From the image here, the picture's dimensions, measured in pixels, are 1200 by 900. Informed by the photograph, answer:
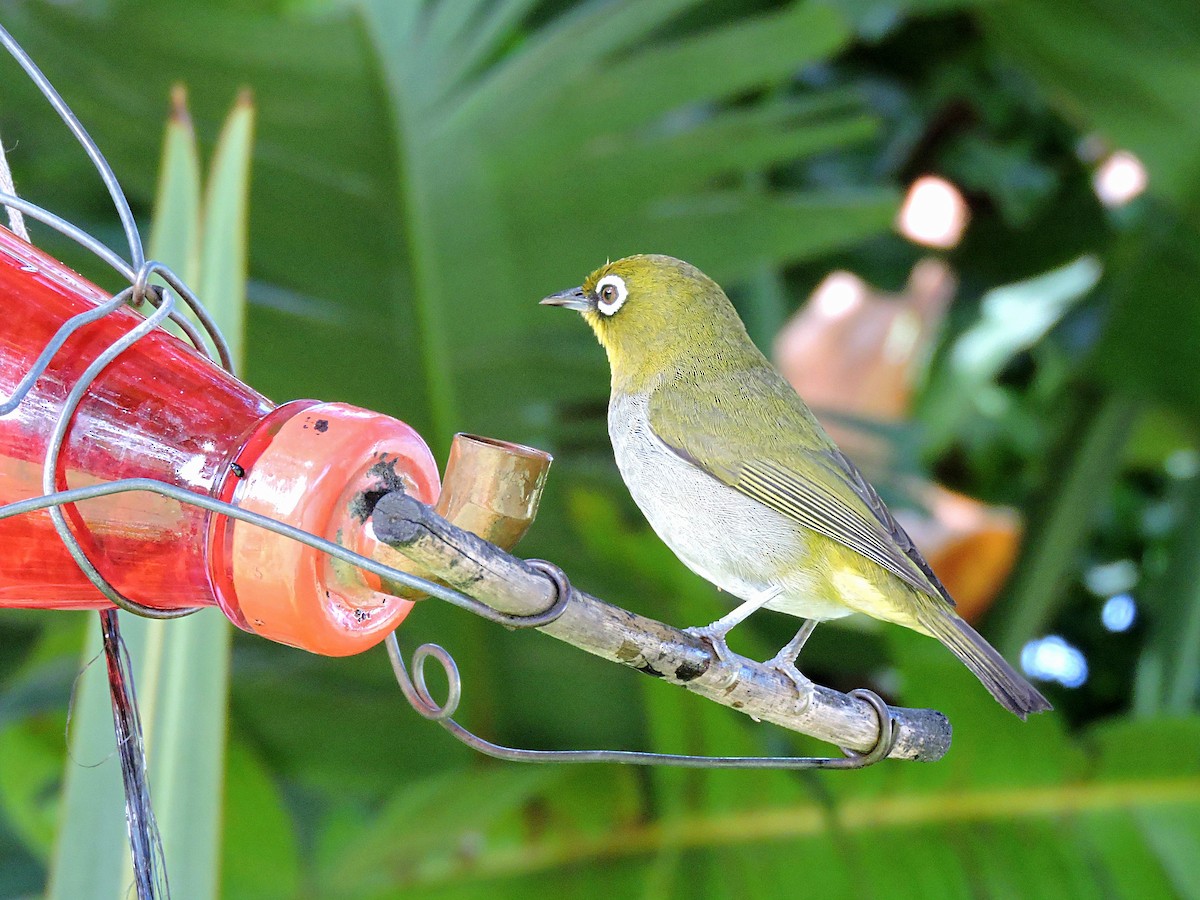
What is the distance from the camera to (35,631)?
2898 mm

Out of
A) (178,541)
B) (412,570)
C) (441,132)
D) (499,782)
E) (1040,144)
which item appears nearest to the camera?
(412,570)

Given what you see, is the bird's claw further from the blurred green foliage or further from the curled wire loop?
the blurred green foliage

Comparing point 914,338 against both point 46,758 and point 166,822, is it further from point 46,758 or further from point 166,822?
point 166,822

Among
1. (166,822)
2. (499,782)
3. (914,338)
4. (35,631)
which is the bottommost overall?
(166,822)

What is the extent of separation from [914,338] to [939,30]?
97cm

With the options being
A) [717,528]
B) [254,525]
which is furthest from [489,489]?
[717,528]

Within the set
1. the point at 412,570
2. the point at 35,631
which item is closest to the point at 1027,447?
the point at 35,631

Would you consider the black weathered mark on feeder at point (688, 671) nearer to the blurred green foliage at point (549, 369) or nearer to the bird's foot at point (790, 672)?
the bird's foot at point (790, 672)

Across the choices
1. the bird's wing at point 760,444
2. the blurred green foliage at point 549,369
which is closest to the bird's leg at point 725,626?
the bird's wing at point 760,444

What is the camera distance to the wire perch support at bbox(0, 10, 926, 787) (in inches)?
23.8

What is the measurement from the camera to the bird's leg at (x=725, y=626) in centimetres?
84

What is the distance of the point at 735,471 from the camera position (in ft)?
3.73

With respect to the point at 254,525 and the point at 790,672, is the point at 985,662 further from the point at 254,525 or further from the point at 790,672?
the point at 254,525

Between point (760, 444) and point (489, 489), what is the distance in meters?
0.53
